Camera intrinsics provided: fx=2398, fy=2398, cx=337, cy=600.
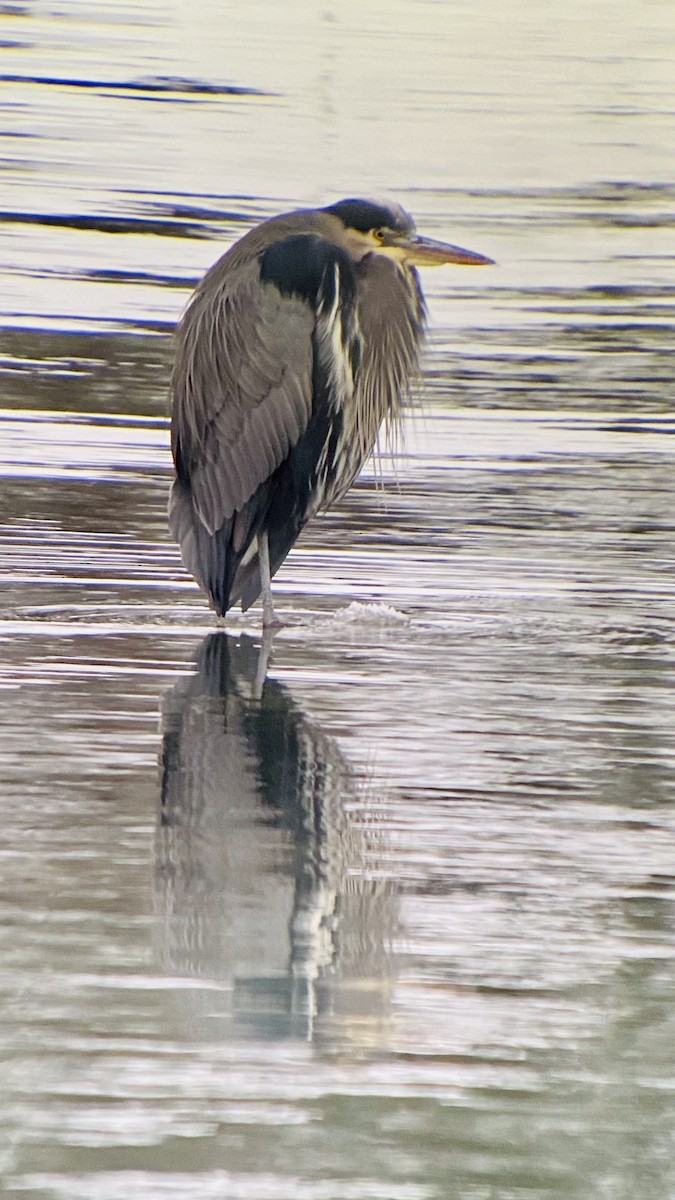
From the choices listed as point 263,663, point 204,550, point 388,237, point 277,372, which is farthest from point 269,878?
point 388,237

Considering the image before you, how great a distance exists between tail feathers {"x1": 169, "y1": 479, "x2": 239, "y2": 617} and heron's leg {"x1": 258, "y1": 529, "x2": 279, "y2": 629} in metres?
0.09

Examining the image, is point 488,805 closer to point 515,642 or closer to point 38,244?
point 515,642

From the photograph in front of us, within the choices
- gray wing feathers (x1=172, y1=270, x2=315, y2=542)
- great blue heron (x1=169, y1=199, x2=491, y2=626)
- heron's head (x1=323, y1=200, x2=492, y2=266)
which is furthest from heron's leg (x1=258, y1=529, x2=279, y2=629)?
heron's head (x1=323, y1=200, x2=492, y2=266)

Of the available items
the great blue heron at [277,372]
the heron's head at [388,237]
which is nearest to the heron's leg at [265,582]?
the great blue heron at [277,372]

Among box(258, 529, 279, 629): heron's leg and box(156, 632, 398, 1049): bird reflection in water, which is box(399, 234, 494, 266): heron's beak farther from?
box(156, 632, 398, 1049): bird reflection in water

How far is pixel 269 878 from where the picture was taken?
438cm

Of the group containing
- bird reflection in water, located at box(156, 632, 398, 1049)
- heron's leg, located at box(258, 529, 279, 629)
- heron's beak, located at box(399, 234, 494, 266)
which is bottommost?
heron's leg, located at box(258, 529, 279, 629)

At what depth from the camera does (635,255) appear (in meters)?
15.7

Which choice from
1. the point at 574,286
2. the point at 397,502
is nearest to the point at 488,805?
the point at 397,502

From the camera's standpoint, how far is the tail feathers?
7.38m

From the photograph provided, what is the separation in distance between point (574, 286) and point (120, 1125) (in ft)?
38.2

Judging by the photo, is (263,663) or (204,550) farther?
(204,550)

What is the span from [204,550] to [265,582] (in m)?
0.31

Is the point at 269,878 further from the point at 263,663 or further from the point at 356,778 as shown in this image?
the point at 263,663
